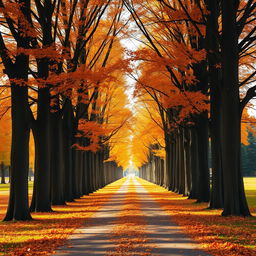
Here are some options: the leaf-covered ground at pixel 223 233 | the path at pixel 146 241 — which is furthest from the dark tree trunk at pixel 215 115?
the path at pixel 146 241

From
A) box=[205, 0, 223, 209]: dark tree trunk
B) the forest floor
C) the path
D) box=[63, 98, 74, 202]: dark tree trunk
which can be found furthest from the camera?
box=[63, 98, 74, 202]: dark tree trunk

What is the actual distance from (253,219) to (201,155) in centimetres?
870

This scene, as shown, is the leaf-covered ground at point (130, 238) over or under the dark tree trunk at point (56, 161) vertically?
under

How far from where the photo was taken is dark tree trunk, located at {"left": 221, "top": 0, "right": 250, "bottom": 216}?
14.7m

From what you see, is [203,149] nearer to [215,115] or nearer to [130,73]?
[215,115]

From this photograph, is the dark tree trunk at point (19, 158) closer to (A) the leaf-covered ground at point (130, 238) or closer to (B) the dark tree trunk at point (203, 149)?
(A) the leaf-covered ground at point (130, 238)

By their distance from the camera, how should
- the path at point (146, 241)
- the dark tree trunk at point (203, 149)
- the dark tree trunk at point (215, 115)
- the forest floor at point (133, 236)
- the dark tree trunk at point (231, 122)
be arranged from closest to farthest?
the path at point (146, 241) < the forest floor at point (133, 236) < the dark tree trunk at point (231, 122) < the dark tree trunk at point (215, 115) < the dark tree trunk at point (203, 149)

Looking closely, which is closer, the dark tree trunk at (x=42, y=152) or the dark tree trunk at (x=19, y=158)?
the dark tree trunk at (x=19, y=158)

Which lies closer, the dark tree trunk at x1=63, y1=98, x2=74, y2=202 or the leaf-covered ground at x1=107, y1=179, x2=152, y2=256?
the leaf-covered ground at x1=107, y1=179, x2=152, y2=256

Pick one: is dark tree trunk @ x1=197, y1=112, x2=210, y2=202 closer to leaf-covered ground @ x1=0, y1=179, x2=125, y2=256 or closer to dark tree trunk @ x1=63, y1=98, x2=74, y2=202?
dark tree trunk @ x1=63, y1=98, x2=74, y2=202

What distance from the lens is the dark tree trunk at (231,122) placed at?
48.2 feet

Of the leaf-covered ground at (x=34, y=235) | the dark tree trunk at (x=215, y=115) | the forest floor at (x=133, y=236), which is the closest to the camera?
the forest floor at (x=133, y=236)

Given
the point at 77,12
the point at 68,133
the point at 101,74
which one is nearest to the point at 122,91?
the point at 68,133

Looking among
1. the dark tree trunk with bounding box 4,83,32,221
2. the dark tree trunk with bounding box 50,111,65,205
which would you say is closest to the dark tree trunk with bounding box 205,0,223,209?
the dark tree trunk with bounding box 4,83,32,221
